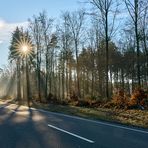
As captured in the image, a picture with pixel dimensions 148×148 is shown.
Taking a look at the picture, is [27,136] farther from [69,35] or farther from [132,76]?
[132,76]

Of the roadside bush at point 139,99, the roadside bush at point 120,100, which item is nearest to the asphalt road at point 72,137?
the roadside bush at point 139,99

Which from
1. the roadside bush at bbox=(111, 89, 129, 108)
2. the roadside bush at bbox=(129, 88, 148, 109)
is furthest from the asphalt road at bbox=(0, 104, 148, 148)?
the roadside bush at bbox=(111, 89, 129, 108)

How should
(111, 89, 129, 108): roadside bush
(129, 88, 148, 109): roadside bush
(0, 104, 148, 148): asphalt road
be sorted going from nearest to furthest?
(0, 104, 148, 148): asphalt road < (129, 88, 148, 109): roadside bush < (111, 89, 129, 108): roadside bush

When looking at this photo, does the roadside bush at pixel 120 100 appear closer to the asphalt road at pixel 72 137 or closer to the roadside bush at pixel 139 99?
the roadside bush at pixel 139 99

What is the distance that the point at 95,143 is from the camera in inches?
497

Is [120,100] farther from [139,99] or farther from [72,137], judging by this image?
[72,137]

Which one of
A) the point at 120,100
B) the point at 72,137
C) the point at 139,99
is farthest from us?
the point at 120,100

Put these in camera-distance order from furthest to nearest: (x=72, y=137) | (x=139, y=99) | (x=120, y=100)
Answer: (x=120, y=100)
(x=139, y=99)
(x=72, y=137)

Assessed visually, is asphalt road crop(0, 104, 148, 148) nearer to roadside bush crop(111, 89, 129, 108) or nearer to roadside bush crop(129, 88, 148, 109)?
roadside bush crop(129, 88, 148, 109)

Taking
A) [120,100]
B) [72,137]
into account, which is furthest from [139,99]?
[72,137]

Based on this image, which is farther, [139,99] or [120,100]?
[120,100]

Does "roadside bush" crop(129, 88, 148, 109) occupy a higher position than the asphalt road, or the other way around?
"roadside bush" crop(129, 88, 148, 109)

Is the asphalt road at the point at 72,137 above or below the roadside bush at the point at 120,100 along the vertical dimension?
below

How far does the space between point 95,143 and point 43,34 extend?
43.7 m
